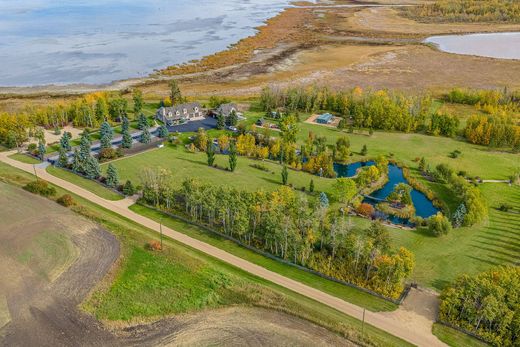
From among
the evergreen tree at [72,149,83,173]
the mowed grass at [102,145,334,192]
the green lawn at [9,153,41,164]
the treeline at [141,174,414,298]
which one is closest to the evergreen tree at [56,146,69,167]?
the evergreen tree at [72,149,83,173]

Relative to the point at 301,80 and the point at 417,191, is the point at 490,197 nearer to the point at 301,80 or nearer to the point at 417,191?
the point at 417,191

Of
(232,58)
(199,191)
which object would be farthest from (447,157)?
(232,58)

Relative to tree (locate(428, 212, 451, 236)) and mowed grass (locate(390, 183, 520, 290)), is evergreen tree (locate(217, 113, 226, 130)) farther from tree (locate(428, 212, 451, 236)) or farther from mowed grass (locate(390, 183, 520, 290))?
tree (locate(428, 212, 451, 236))

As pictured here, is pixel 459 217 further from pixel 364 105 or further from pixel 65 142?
pixel 65 142

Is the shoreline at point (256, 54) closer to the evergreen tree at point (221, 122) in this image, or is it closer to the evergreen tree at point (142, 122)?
the evergreen tree at point (142, 122)

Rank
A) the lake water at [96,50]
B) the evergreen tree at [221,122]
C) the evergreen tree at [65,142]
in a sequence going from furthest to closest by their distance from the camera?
1. the lake water at [96,50]
2. the evergreen tree at [221,122]
3. the evergreen tree at [65,142]

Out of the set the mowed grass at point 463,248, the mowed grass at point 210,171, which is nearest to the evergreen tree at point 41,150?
the mowed grass at point 210,171
